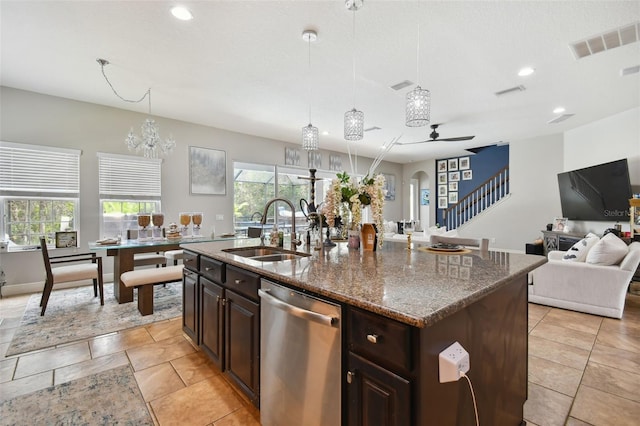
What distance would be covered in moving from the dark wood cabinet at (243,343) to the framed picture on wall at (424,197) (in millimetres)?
9923

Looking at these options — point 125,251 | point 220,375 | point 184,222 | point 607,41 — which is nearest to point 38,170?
point 125,251

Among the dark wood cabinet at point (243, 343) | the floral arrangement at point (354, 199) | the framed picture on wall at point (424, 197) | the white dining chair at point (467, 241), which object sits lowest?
the dark wood cabinet at point (243, 343)

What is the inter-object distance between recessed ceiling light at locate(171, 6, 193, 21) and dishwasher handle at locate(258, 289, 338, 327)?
2367 millimetres

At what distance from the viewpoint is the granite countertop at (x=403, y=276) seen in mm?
930

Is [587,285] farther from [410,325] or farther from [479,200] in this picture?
[479,200]

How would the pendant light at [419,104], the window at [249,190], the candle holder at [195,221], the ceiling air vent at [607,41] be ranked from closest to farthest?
1. the ceiling air vent at [607,41]
2. the pendant light at [419,104]
3. the candle holder at [195,221]
4. the window at [249,190]

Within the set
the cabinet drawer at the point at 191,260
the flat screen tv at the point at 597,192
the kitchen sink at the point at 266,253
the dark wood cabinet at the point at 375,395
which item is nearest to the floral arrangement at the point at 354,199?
the kitchen sink at the point at 266,253

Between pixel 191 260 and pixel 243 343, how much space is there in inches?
38.4

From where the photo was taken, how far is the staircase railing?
315 inches

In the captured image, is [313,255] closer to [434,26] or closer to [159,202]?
[434,26]

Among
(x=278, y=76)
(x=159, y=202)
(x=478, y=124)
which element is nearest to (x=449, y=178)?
(x=478, y=124)

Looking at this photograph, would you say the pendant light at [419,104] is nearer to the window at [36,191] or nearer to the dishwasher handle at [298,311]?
the dishwasher handle at [298,311]

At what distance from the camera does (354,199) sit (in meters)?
2.11

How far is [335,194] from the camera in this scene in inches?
85.2
